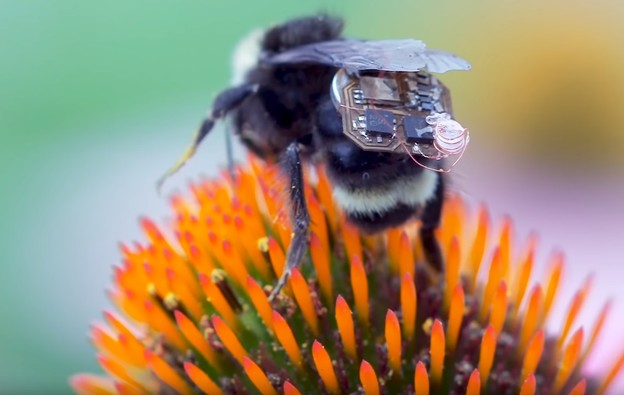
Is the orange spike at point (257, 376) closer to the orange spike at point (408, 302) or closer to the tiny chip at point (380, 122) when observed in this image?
the orange spike at point (408, 302)

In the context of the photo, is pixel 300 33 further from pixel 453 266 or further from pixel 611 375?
pixel 611 375

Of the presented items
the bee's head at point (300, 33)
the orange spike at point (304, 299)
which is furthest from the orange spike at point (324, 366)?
the bee's head at point (300, 33)

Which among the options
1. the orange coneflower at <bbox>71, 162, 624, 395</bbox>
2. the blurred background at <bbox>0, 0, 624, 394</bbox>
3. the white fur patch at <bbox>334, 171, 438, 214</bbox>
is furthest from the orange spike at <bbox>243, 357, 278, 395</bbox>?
the blurred background at <bbox>0, 0, 624, 394</bbox>

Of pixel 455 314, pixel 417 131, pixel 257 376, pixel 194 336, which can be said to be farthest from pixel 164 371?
pixel 417 131

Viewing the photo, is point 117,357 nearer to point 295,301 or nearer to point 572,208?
point 295,301

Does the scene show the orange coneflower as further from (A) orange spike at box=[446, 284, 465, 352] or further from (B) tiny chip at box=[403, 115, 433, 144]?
(B) tiny chip at box=[403, 115, 433, 144]

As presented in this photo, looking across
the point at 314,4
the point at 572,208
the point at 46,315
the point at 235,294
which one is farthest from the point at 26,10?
the point at 235,294
